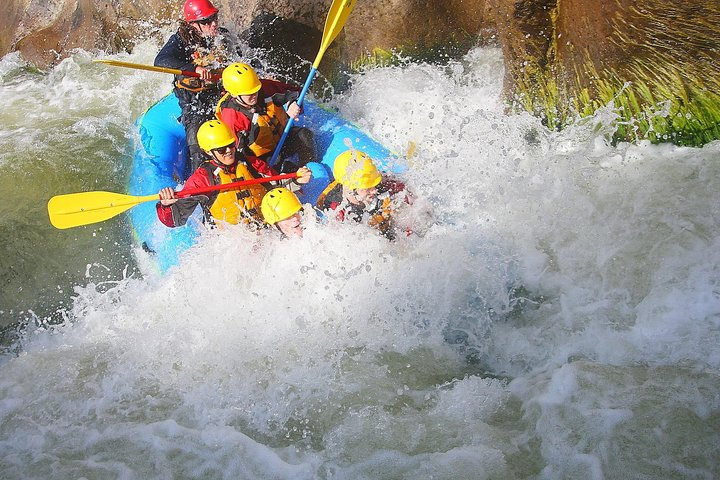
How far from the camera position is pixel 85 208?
3916 mm

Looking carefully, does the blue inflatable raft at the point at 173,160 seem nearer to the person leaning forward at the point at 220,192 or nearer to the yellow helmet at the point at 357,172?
the person leaning forward at the point at 220,192

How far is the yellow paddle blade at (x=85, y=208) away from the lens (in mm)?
3910

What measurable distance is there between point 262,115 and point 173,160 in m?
0.75

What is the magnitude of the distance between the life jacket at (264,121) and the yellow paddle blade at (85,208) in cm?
86

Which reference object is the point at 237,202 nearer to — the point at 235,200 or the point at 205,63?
the point at 235,200

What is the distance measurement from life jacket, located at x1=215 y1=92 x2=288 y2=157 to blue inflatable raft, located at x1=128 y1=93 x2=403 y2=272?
194mm

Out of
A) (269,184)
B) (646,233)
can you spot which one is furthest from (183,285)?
(646,233)

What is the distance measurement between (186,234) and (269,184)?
0.60 metres

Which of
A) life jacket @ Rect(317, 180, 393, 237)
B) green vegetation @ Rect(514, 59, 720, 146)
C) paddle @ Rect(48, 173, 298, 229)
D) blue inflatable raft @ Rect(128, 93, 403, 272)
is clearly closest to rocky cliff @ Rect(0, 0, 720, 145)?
green vegetation @ Rect(514, 59, 720, 146)

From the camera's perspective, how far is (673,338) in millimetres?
2979

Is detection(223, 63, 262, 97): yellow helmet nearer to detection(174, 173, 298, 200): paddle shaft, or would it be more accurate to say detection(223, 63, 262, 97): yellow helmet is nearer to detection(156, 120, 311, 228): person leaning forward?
detection(156, 120, 311, 228): person leaning forward

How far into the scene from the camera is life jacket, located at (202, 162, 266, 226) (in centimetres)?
385

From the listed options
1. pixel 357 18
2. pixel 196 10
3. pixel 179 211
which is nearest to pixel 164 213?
pixel 179 211

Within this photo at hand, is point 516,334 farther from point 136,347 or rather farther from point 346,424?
point 136,347
